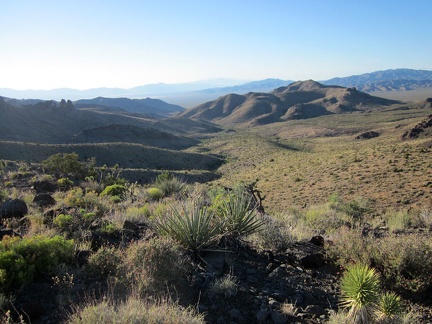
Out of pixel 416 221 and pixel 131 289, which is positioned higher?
pixel 131 289

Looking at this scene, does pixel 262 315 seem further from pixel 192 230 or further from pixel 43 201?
pixel 43 201

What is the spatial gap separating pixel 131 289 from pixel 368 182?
18844mm

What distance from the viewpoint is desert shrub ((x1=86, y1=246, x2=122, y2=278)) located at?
3879 millimetres

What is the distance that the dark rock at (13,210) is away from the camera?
6094 millimetres

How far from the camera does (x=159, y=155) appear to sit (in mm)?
48250

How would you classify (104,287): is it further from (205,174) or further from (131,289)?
(205,174)

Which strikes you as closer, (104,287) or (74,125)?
(104,287)

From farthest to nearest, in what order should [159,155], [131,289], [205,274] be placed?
[159,155], [205,274], [131,289]

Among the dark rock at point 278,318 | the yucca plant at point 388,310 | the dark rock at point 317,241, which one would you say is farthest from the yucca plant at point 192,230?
the yucca plant at point 388,310

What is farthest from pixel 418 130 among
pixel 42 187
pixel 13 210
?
pixel 13 210

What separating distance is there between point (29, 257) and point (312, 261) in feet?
12.1

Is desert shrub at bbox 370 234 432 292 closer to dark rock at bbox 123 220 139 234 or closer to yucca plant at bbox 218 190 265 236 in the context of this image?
yucca plant at bbox 218 190 265 236

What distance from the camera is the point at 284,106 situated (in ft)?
430

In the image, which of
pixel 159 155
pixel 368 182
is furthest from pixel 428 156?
pixel 159 155
